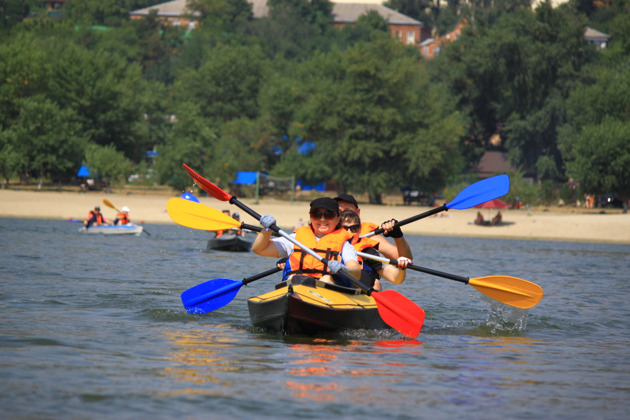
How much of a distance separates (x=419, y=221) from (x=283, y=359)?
101ft

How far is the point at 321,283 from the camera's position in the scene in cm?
926

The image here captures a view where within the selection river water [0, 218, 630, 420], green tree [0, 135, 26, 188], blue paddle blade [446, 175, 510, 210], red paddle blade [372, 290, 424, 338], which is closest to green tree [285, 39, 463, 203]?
green tree [0, 135, 26, 188]

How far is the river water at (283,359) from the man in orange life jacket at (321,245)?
73 cm

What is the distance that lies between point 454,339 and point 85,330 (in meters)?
4.10

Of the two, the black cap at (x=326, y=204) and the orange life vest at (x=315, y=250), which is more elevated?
the black cap at (x=326, y=204)

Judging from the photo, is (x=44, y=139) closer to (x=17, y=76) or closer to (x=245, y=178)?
(x=17, y=76)

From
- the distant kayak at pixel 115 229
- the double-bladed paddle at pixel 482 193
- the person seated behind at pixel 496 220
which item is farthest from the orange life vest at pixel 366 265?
the person seated behind at pixel 496 220

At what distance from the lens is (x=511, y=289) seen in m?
10.8

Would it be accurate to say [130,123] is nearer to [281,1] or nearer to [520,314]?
[520,314]

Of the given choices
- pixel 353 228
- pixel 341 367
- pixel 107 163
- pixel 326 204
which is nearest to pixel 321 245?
pixel 326 204

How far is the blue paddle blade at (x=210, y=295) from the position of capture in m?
10.7

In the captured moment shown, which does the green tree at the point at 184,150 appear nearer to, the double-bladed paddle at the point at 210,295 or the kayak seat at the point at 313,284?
the double-bladed paddle at the point at 210,295

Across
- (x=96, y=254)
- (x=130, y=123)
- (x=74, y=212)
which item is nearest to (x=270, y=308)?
(x=96, y=254)

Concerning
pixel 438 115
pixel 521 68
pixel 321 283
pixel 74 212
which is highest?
pixel 521 68
